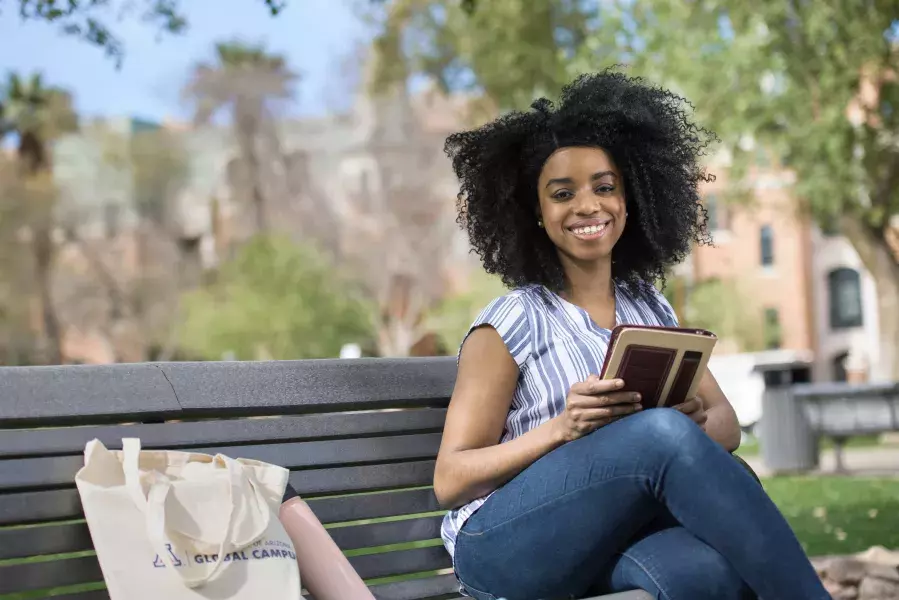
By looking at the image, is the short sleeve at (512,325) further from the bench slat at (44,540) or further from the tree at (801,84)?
the tree at (801,84)

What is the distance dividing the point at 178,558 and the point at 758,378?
28.7 m

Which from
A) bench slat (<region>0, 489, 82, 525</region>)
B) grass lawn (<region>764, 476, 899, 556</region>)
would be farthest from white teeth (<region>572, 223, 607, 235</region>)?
grass lawn (<region>764, 476, 899, 556</region>)

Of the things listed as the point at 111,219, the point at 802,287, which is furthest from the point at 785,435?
the point at 111,219

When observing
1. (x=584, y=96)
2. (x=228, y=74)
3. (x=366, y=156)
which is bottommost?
(x=584, y=96)

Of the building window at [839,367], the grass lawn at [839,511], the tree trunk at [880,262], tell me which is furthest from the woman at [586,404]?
the building window at [839,367]

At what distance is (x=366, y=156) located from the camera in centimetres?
5012

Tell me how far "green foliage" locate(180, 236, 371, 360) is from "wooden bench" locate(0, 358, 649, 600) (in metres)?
40.7

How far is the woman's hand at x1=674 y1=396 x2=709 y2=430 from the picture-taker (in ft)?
9.29

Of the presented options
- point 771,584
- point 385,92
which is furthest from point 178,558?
point 385,92

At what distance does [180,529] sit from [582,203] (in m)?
1.38

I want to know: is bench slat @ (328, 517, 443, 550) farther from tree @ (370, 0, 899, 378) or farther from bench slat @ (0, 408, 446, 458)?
tree @ (370, 0, 899, 378)

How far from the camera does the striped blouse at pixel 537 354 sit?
3008 mm

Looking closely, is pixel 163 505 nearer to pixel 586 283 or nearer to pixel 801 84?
pixel 586 283

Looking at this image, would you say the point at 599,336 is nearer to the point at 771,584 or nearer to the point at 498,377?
the point at 498,377
